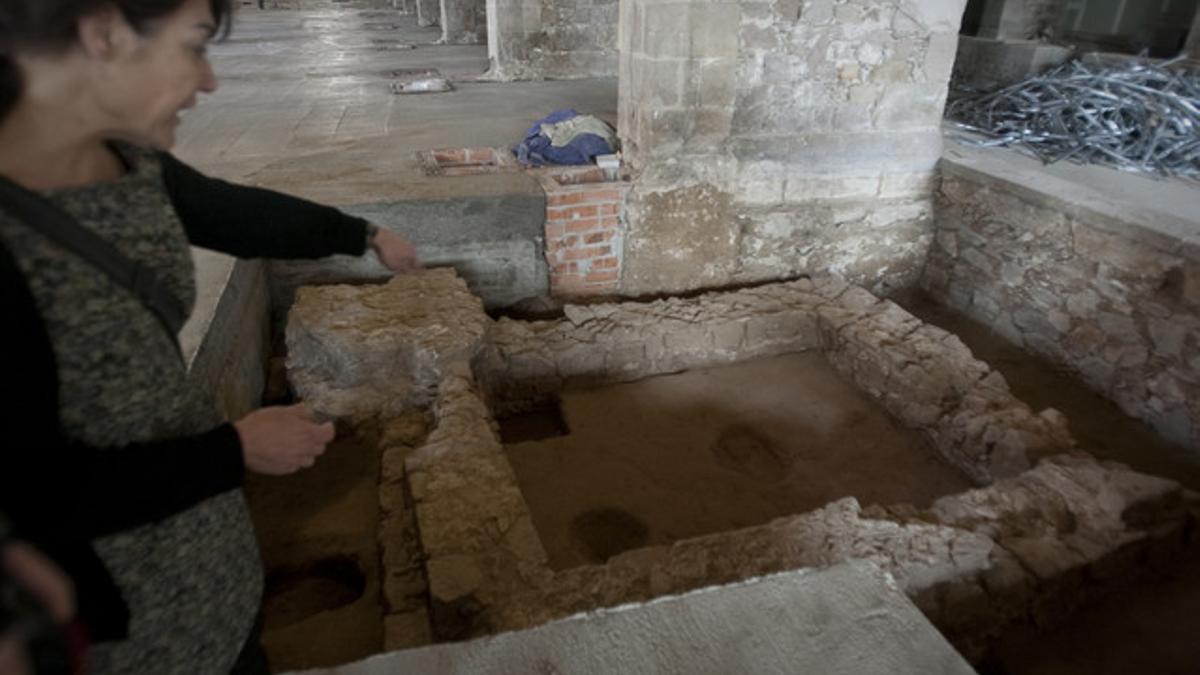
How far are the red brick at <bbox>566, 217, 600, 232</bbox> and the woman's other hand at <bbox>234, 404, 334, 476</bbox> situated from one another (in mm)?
3196

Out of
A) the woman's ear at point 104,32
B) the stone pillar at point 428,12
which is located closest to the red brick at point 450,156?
the woman's ear at point 104,32

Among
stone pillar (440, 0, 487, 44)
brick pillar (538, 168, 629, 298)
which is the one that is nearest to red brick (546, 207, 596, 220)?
brick pillar (538, 168, 629, 298)

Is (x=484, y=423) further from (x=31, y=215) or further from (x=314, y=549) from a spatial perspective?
(x=31, y=215)

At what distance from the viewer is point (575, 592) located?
6.94 ft

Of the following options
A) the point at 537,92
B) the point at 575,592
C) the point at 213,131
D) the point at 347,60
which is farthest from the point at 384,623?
the point at 347,60

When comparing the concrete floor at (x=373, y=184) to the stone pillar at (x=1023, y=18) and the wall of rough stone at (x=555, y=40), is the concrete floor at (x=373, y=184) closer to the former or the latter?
the wall of rough stone at (x=555, y=40)

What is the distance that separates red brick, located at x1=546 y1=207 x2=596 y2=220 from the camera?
4.12 m

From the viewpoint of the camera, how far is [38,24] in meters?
0.77

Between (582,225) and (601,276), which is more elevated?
(582,225)

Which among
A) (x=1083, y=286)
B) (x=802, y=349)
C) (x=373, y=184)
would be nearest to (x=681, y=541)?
(x=802, y=349)

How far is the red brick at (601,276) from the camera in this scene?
438 centimetres

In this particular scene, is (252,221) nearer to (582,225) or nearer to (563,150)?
(582,225)

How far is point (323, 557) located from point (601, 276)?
2.42 meters

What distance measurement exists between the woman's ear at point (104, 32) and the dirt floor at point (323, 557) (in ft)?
6.14
